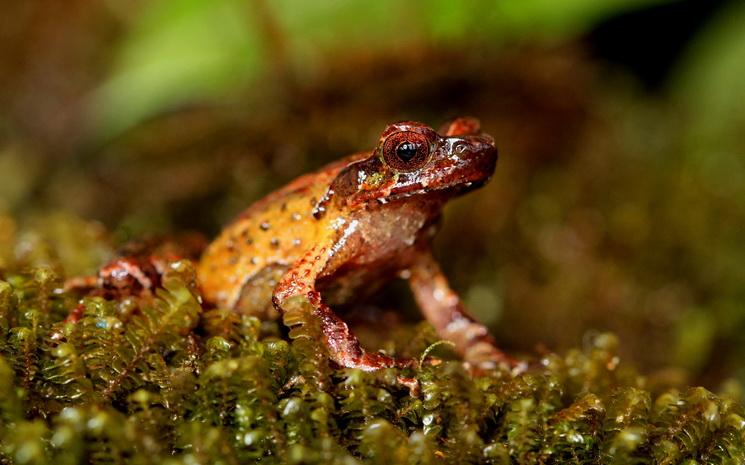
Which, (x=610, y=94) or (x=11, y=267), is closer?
(x=11, y=267)

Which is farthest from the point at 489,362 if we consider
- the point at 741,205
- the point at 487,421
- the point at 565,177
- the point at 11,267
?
A: the point at 741,205

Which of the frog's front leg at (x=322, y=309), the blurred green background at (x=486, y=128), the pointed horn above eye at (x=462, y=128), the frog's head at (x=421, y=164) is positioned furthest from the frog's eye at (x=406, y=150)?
the blurred green background at (x=486, y=128)

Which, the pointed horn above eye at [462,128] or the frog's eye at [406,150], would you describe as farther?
the pointed horn above eye at [462,128]

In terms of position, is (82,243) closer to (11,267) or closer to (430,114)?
(11,267)

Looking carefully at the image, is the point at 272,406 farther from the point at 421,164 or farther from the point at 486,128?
the point at 486,128

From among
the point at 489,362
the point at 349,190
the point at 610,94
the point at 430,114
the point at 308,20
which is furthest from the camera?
the point at 610,94

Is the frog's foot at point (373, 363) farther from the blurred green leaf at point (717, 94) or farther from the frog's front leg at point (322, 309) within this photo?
the blurred green leaf at point (717, 94)

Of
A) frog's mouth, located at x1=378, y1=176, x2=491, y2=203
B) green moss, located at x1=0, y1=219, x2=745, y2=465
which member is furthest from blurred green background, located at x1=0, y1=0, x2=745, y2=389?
frog's mouth, located at x1=378, y1=176, x2=491, y2=203

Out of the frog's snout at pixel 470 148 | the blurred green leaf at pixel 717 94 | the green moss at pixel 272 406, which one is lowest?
the green moss at pixel 272 406
